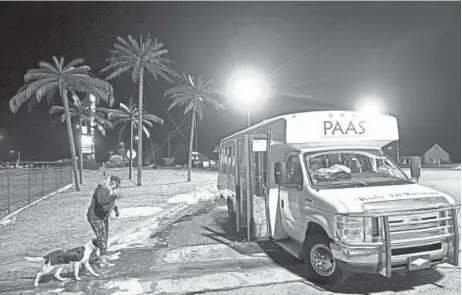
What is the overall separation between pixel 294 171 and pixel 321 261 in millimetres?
1599

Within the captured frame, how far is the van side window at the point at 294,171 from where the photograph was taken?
596cm

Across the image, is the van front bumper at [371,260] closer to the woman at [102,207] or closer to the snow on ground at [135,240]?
the woman at [102,207]

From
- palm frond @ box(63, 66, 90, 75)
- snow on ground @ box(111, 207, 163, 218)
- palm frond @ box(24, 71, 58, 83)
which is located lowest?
snow on ground @ box(111, 207, 163, 218)

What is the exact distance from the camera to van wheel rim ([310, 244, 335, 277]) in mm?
5219

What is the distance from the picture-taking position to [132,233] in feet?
31.7

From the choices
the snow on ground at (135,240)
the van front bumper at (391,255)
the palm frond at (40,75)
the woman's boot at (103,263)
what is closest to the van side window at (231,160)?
the snow on ground at (135,240)

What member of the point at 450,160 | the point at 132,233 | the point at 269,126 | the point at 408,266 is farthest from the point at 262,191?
the point at 450,160

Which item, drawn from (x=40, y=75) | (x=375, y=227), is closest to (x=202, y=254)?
(x=375, y=227)

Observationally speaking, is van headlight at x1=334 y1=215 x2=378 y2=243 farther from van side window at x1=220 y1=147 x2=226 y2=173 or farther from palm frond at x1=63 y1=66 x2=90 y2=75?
palm frond at x1=63 y1=66 x2=90 y2=75

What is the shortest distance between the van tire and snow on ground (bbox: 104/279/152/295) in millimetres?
2581

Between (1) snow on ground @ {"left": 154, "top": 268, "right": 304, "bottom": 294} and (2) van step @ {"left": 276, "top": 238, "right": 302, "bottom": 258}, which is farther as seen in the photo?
(2) van step @ {"left": 276, "top": 238, "right": 302, "bottom": 258}

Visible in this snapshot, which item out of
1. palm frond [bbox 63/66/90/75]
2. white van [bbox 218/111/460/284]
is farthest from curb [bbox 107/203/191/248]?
palm frond [bbox 63/66/90/75]

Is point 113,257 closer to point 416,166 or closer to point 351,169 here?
point 351,169

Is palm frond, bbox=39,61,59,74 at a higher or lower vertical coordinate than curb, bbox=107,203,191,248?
higher
